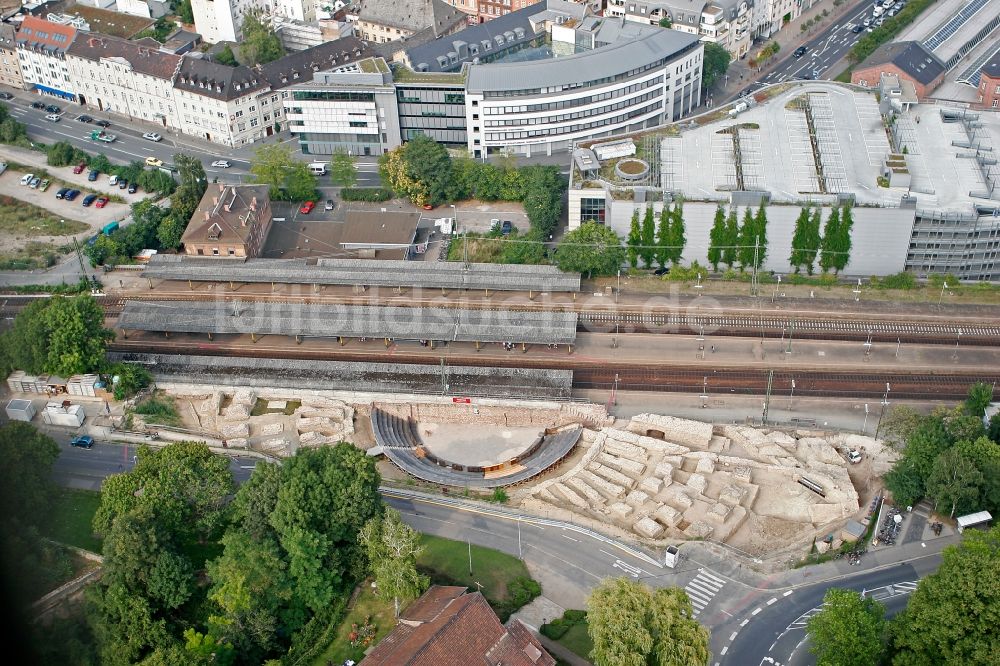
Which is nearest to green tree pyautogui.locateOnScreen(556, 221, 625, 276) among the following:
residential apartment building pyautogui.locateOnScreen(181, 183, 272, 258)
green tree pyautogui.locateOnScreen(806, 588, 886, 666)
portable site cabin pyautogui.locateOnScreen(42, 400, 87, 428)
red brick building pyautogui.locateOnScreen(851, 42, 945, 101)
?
residential apartment building pyautogui.locateOnScreen(181, 183, 272, 258)

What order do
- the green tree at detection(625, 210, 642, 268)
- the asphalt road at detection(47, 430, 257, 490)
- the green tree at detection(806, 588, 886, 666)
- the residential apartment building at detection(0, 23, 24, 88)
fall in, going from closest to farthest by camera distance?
1. the green tree at detection(806, 588, 886, 666)
2. the asphalt road at detection(47, 430, 257, 490)
3. the green tree at detection(625, 210, 642, 268)
4. the residential apartment building at detection(0, 23, 24, 88)

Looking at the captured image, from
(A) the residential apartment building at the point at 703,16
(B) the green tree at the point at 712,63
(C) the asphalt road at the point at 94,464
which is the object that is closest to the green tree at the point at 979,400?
(C) the asphalt road at the point at 94,464

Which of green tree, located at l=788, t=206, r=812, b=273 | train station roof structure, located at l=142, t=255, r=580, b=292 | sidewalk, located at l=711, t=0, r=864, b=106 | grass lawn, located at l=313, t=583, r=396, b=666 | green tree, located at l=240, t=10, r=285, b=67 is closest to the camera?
grass lawn, located at l=313, t=583, r=396, b=666

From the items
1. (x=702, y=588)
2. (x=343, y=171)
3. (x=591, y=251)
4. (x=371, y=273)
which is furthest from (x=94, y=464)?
(x=591, y=251)

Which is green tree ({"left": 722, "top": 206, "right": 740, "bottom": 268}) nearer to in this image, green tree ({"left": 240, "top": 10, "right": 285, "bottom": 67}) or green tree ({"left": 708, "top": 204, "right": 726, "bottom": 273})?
green tree ({"left": 708, "top": 204, "right": 726, "bottom": 273})

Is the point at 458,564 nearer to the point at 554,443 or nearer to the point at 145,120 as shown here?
the point at 554,443
